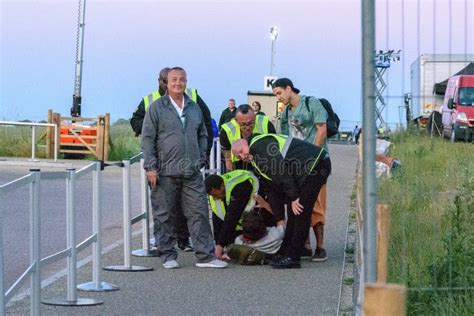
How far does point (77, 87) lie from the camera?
1489 inches

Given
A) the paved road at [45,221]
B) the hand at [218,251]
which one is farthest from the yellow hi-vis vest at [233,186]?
the paved road at [45,221]

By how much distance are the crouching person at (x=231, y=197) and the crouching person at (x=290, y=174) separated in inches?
9.2

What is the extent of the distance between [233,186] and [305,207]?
31.4 inches

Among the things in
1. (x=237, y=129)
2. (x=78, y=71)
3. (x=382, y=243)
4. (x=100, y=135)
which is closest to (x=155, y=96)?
(x=237, y=129)

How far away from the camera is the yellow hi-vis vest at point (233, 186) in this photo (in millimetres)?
12641

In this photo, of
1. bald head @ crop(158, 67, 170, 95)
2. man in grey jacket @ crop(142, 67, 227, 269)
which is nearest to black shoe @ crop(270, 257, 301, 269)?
man in grey jacket @ crop(142, 67, 227, 269)

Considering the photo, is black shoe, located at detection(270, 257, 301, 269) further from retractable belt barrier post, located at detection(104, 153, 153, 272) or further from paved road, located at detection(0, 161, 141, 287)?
paved road, located at detection(0, 161, 141, 287)

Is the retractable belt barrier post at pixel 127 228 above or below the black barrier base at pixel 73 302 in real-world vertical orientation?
above

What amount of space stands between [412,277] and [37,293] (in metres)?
2.83

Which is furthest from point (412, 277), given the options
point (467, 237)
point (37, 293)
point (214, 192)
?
point (214, 192)

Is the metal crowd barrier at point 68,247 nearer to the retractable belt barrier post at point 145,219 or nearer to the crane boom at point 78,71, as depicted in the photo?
the retractable belt barrier post at point 145,219

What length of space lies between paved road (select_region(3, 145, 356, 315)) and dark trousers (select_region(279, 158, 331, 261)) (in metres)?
0.26

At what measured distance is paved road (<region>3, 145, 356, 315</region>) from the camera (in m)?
9.89

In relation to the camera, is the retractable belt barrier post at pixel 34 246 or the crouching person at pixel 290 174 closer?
→ the retractable belt barrier post at pixel 34 246
